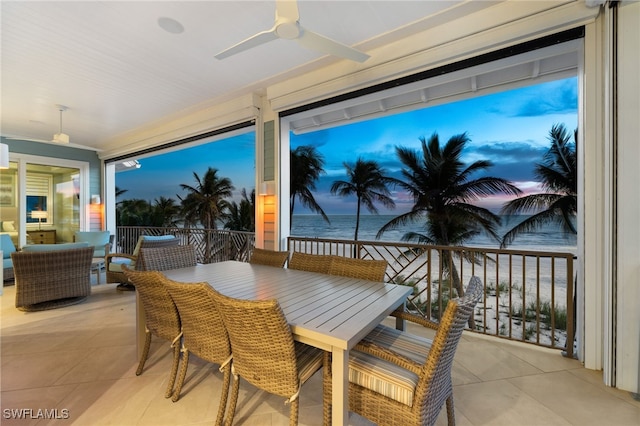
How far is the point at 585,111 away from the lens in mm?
2232

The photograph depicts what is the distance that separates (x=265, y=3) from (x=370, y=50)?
1.29 meters

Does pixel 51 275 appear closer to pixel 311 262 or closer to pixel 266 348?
pixel 311 262

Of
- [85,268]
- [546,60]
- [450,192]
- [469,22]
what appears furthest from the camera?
[450,192]

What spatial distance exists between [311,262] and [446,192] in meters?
5.62

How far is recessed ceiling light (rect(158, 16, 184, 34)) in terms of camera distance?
2.55 metres

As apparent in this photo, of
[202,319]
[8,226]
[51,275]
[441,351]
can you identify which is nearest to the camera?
[441,351]

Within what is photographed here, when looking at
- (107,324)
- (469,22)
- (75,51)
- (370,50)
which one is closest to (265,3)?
(370,50)

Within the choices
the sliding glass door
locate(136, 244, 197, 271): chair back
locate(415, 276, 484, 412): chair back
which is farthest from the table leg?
the sliding glass door

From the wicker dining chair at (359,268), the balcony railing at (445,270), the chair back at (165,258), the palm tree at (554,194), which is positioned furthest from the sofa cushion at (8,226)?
the palm tree at (554,194)

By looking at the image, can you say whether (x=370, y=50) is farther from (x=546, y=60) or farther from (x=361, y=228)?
(x=361, y=228)

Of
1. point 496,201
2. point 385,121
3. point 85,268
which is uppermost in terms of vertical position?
point 385,121

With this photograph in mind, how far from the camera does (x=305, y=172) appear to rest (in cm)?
974

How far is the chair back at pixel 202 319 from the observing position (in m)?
1.58

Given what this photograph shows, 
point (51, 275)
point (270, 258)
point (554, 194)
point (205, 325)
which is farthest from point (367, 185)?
point (205, 325)
